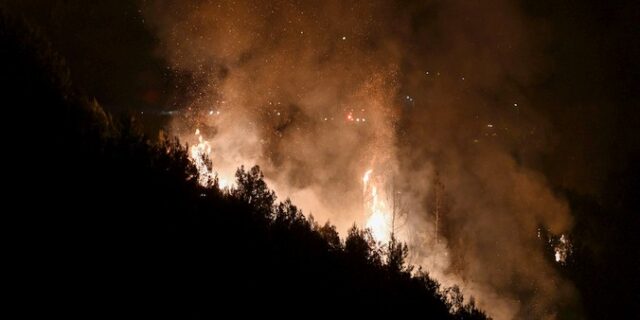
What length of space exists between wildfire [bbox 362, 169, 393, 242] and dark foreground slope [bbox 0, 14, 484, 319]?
64.2ft

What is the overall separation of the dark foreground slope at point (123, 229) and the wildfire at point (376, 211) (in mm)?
19569

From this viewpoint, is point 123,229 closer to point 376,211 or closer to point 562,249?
point 376,211

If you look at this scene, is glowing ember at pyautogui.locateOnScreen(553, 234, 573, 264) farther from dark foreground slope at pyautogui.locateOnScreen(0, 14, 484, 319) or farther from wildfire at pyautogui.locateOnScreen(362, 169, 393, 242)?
dark foreground slope at pyautogui.locateOnScreen(0, 14, 484, 319)

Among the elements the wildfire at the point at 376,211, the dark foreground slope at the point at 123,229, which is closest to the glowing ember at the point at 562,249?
the wildfire at the point at 376,211

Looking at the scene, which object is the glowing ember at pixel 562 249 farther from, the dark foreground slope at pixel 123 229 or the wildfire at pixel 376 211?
the dark foreground slope at pixel 123 229

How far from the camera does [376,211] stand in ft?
91.0

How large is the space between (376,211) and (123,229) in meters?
23.6

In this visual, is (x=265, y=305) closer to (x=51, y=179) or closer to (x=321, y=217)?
(x=51, y=179)

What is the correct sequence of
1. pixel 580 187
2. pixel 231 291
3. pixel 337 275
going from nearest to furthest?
pixel 231 291 → pixel 337 275 → pixel 580 187

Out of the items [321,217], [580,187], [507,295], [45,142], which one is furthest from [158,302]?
[580,187]

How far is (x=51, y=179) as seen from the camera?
4.66 meters

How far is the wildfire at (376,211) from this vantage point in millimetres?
26719

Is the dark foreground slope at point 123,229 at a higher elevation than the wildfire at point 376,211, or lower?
lower

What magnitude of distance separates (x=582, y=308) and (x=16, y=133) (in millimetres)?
32316
